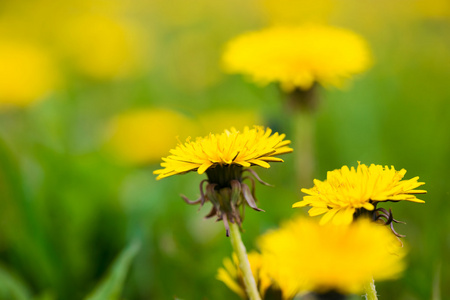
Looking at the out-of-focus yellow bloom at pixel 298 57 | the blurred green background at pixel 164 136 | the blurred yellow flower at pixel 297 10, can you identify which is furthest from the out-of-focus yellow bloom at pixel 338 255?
the blurred yellow flower at pixel 297 10

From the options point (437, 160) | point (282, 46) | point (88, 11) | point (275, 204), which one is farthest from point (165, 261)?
point (88, 11)

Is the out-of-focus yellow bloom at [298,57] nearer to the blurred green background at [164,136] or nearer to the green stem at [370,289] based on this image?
the blurred green background at [164,136]

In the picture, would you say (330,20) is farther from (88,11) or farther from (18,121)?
(18,121)

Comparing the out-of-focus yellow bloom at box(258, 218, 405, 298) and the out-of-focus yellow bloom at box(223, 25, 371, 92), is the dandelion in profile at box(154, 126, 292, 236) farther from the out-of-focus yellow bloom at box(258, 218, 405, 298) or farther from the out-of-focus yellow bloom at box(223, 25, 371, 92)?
the out-of-focus yellow bloom at box(223, 25, 371, 92)

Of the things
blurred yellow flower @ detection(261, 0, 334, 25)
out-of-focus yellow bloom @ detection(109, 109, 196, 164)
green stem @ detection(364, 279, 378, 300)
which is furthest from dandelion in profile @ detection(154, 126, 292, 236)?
blurred yellow flower @ detection(261, 0, 334, 25)

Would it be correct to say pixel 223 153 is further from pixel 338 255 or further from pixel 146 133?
pixel 146 133

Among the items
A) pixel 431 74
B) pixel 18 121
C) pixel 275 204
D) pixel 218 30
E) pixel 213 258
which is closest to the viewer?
pixel 213 258
